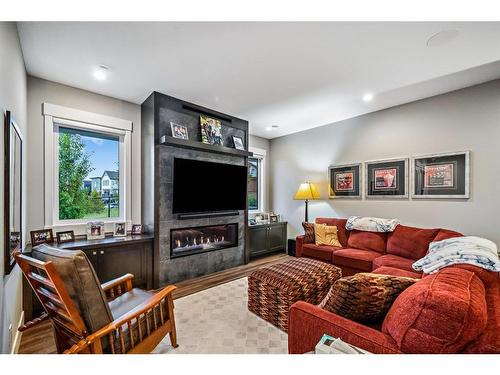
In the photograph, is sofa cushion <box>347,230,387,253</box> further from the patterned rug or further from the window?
the window

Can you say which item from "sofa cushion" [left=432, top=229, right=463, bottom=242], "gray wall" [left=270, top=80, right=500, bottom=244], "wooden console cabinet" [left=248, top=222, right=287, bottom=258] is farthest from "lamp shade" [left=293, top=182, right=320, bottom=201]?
"sofa cushion" [left=432, top=229, right=463, bottom=242]

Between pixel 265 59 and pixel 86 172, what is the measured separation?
Answer: 110 inches

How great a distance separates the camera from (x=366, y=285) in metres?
1.28

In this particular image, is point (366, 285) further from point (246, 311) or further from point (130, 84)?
point (130, 84)

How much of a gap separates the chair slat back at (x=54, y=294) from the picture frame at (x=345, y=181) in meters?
4.05

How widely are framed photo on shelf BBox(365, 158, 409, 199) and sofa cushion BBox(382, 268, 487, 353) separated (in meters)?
2.79

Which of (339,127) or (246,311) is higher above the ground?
(339,127)

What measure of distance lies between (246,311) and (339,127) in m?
3.54

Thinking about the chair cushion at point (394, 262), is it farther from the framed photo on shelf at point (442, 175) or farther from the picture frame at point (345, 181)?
the picture frame at point (345, 181)

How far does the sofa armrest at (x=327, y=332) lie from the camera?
111cm

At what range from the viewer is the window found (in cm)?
310

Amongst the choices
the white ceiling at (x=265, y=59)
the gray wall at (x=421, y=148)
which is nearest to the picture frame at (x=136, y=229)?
the white ceiling at (x=265, y=59)
